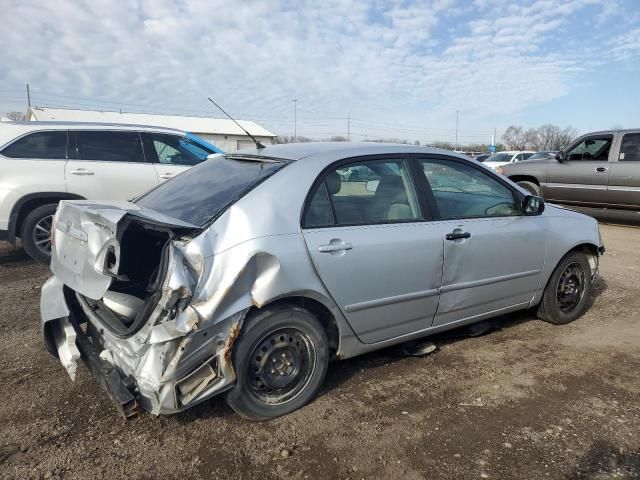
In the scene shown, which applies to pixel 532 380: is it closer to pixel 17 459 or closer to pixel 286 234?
pixel 286 234

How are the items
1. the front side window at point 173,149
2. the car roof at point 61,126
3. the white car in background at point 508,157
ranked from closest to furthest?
the car roof at point 61,126
the front side window at point 173,149
the white car in background at point 508,157

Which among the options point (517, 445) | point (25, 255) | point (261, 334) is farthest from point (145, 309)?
point (25, 255)

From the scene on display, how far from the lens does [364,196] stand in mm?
3262

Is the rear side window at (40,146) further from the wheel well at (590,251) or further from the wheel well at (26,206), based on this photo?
the wheel well at (590,251)

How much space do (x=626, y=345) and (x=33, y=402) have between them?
14.6 ft

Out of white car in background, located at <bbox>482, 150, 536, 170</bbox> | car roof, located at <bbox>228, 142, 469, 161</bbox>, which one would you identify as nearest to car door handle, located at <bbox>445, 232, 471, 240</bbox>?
car roof, located at <bbox>228, 142, 469, 161</bbox>

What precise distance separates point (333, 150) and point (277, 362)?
4.71 feet

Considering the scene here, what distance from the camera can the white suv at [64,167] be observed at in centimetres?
580

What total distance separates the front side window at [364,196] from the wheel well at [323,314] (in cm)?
45

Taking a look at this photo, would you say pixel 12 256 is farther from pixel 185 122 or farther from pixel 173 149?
pixel 185 122

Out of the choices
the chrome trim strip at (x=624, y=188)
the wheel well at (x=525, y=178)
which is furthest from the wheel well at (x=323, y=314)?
the wheel well at (x=525, y=178)

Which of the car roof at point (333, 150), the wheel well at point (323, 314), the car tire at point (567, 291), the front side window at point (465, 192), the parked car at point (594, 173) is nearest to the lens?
the wheel well at point (323, 314)

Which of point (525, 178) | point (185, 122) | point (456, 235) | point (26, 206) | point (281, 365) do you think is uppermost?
point (185, 122)

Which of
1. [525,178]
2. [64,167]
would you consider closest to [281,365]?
[64,167]
